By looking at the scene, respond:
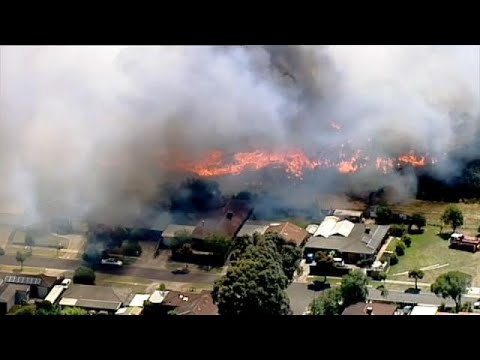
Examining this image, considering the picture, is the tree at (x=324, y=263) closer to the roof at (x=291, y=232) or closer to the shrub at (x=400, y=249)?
the roof at (x=291, y=232)

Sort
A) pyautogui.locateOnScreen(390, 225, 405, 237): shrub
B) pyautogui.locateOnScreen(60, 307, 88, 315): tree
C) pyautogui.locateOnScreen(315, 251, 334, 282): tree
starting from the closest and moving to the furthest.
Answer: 1. pyautogui.locateOnScreen(60, 307, 88, 315): tree
2. pyautogui.locateOnScreen(315, 251, 334, 282): tree
3. pyautogui.locateOnScreen(390, 225, 405, 237): shrub

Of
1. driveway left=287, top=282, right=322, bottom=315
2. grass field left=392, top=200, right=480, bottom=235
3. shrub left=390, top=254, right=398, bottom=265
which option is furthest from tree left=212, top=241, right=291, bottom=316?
grass field left=392, top=200, right=480, bottom=235

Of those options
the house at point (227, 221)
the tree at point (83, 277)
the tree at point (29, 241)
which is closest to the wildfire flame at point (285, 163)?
the house at point (227, 221)

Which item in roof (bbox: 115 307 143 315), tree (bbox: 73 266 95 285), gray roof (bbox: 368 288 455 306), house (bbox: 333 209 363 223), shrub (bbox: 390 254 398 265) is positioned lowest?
roof (bbox: 115 307 143 315)

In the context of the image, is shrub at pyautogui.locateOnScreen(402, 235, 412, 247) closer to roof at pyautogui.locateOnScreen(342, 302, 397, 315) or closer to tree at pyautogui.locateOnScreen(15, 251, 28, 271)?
roof at pyautogui.locateOnScreen(342, 302, 397, 315)
